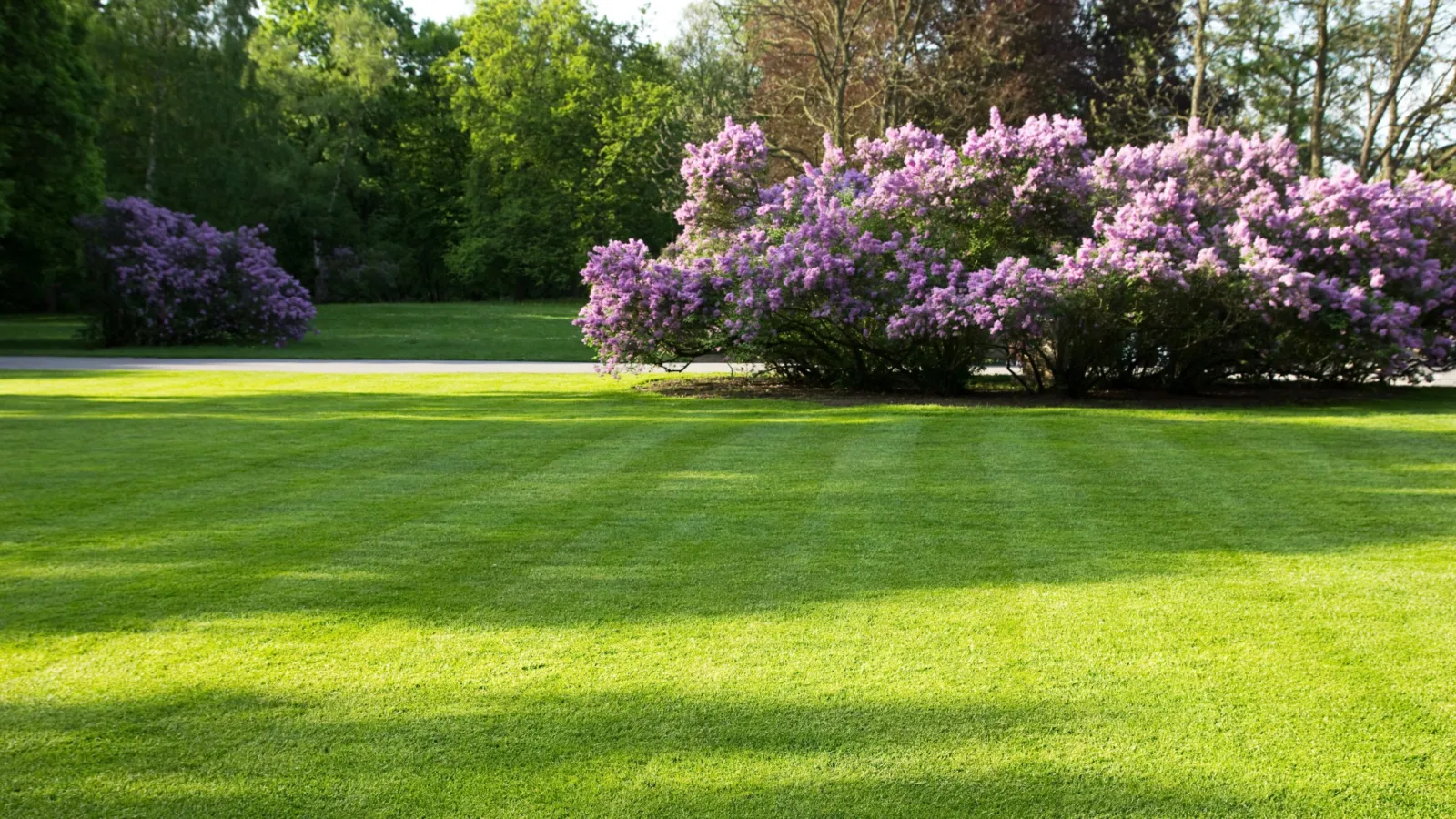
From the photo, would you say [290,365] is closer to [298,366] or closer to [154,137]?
[298,366]

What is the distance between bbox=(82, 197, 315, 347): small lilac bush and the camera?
22391 millimetres

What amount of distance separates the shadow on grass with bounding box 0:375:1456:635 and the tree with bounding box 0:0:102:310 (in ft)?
44.6

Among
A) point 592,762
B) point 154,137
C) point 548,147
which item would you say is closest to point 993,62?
point 154,137

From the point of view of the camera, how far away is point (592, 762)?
3.27m

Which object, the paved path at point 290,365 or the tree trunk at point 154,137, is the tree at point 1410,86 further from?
the tree trunk at point 154,137

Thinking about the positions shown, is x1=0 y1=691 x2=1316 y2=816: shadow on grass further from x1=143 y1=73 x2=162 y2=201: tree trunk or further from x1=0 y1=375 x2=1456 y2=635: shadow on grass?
x1=143 y1=73 x2=162 y2=201: tree trunk

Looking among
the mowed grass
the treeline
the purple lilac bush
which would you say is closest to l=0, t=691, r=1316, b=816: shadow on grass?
the mowed grass

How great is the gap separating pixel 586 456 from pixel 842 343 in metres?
5.70

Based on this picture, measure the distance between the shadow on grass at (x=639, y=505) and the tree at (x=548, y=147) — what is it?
117 ft

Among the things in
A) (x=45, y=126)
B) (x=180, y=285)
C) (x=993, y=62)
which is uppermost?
(x=993, y=62)

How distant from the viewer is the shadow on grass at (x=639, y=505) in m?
5.02

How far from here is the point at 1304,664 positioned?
4.07 meters

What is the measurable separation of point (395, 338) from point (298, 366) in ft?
21.6

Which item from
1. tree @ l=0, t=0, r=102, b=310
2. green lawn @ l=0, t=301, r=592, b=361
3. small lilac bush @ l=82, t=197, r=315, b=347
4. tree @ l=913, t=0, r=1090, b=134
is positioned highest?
tree @ l=913, t=0, r=1090, b=134
